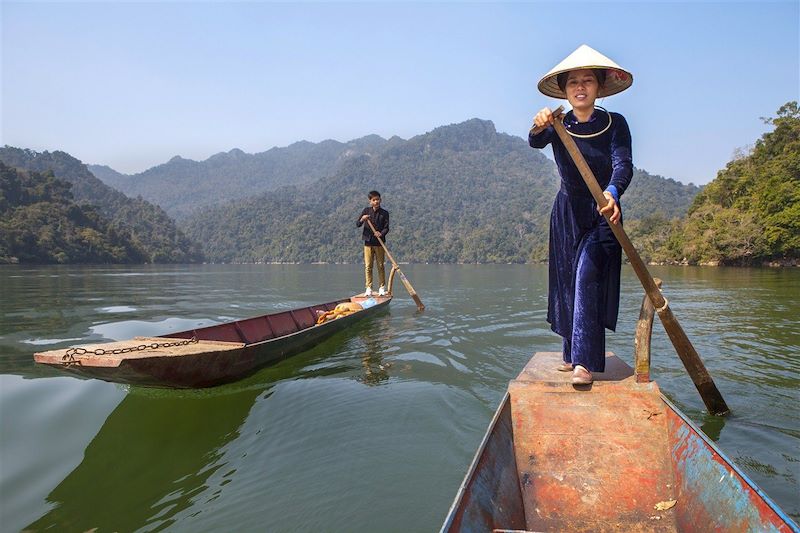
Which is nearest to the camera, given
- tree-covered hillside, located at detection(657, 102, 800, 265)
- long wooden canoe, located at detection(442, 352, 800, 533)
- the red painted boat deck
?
long wooden canoe, located at detection(442, 352, 800, 533)

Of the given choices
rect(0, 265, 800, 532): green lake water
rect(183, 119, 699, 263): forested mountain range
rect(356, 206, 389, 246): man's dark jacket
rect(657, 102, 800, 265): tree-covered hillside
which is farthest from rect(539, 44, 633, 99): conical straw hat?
rect(183, 119, 699, 263): forested mountain range

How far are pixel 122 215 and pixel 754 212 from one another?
366 ft

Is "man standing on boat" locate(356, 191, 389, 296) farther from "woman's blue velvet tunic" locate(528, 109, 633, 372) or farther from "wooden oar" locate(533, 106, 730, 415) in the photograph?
"wooden oar" locate(533, 106, 730, 415)

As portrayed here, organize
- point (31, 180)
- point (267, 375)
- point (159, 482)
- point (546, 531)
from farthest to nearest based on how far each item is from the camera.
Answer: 1. point (31, 180)
2. point (267, 375)
3. point (159, 482)
4. point (546, 531)

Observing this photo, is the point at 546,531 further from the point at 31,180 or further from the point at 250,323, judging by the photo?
the point at 31,180

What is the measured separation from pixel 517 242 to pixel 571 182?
→ 4555 inches

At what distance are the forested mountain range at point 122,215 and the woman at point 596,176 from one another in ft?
236

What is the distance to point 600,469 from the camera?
261 centimetres

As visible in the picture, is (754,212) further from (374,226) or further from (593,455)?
(593,455)

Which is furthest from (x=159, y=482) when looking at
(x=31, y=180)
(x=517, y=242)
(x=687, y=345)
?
(x=517, y=242)

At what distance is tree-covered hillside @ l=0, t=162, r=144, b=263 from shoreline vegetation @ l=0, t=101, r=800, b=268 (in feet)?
0.54

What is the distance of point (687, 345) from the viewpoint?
11.4ft

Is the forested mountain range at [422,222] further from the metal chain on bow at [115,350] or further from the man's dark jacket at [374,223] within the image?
the metal chain on bow at [115,350]

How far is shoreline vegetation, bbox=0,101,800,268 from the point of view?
141ft
